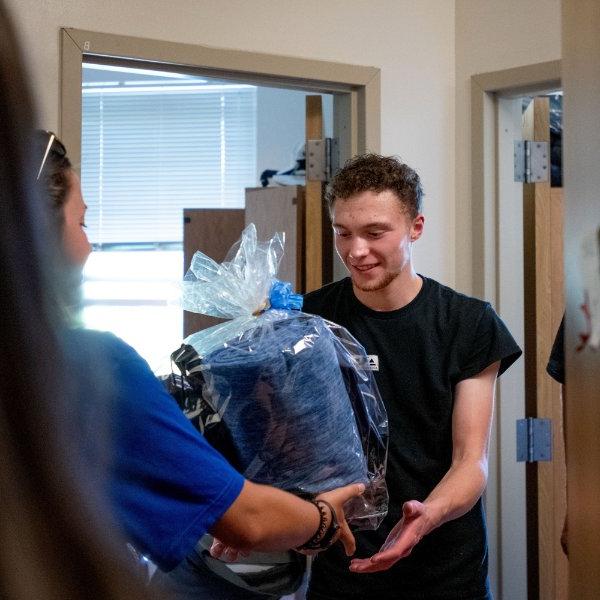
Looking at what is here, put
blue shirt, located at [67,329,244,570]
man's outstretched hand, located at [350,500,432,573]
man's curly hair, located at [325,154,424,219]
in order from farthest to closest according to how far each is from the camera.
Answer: man's curly hair, located at [325,154,424,219] → man's outstretched hand, located at [350,500,432,573] → blue shirt, located at [67,329,244,570]

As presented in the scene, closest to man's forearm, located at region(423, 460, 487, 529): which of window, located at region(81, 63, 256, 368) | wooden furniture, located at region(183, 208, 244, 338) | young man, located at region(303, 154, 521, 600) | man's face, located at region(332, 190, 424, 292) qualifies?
young man, located at region(303, 154, 521, 600)

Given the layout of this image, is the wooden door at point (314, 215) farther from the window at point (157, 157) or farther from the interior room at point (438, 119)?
the window at point (157, 157)

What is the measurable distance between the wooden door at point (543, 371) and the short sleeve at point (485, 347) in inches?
41.3

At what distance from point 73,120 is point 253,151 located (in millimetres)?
3804

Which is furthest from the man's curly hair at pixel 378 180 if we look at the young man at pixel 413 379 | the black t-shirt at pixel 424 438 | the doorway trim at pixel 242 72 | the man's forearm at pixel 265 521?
the man's forearm at pixel 265 521

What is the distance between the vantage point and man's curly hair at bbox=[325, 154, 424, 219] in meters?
1.92

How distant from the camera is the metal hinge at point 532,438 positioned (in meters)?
2.86

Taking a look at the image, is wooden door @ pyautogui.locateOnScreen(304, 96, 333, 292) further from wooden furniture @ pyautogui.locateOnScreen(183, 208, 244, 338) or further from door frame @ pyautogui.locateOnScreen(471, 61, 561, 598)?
wooden furniture @ pyautogui.locateOnScreen(183, 208, 244, 338)

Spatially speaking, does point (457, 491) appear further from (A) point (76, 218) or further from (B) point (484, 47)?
(B) point (484, 47)

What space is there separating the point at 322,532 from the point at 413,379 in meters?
0.64

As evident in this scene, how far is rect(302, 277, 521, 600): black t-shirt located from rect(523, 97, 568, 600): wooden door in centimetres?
103

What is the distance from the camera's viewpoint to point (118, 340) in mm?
975

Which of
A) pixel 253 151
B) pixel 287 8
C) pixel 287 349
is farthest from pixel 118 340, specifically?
pixel 253 151

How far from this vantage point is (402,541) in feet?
4.99
